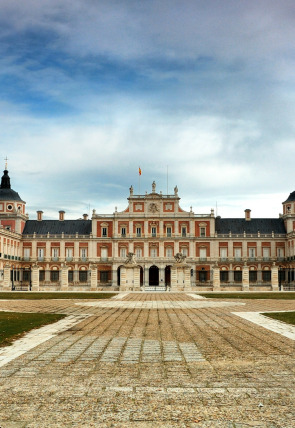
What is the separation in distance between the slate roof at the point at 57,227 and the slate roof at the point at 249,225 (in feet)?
66.4

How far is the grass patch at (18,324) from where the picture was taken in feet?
40.6

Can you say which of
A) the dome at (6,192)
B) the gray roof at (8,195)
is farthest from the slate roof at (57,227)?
the gray roof at (8,195)

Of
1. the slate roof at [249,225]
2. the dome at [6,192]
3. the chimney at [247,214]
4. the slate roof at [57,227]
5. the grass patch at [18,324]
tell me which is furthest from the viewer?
the chimney at [247,214]

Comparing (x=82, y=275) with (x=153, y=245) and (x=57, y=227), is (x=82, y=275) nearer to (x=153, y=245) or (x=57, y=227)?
(x=57, y=227)

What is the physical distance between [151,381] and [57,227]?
69968 millimetres

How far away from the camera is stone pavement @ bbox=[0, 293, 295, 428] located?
5.92 meters

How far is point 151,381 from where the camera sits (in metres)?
7.61

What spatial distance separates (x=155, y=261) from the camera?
2827 inches

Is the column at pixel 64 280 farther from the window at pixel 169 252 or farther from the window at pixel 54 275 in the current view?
the window at pixel 169 252

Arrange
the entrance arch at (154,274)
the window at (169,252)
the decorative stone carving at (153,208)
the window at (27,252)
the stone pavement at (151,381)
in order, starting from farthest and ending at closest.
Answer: the window at (27,252) < the entrance arch at (154,274) < the decorative stone carving at (153,208) < the window at (169,252) < the stone pavement at (151,381)

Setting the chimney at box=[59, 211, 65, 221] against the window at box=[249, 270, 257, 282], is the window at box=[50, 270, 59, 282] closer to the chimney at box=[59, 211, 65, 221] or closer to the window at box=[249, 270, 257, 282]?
the chimney at box=[59, 211, 65, 221]

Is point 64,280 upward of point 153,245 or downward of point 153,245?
downward

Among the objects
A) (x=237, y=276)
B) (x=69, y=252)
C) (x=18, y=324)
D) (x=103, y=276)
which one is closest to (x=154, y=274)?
(x=103, y=276)

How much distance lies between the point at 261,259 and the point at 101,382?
66.9 meters
